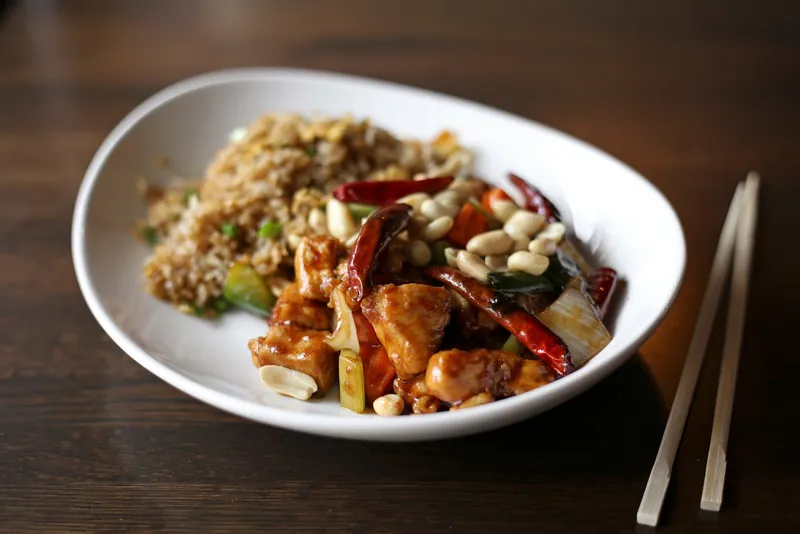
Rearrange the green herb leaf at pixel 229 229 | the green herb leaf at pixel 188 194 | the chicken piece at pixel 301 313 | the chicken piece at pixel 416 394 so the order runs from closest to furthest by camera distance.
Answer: the chicken piece at pixel 416 394, the chicken piece at pixel 301 313, the green herb leaf at pixel 229 229, the green herb leaf at pixel 188 194

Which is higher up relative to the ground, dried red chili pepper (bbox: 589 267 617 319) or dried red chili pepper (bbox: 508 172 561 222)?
dried red chili pepper (bbox: 508 172 561 222)

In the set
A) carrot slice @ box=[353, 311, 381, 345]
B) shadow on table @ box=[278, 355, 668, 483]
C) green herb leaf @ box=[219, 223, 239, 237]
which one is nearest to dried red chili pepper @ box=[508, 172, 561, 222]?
shadow on table @ box=[278, 355, 668, 483]

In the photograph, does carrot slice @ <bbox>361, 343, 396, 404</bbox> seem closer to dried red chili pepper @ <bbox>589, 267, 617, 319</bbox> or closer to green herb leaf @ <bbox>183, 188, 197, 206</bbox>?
dried red chili pepper @ <bbox>589, 267, 617, 319</bbox>

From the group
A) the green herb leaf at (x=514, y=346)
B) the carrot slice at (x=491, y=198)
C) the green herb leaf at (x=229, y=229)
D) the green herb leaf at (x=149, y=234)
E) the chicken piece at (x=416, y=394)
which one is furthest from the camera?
the green herb leaf at (x=149, y=234)

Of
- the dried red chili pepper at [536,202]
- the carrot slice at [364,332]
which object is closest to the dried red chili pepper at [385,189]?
the dried red chili pepper at [536,202]

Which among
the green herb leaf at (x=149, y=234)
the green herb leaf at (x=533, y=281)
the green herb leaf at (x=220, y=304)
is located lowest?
the green herb leaf at (x=220, y=304)

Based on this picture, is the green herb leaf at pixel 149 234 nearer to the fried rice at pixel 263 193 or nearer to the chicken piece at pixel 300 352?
the fried rice at pixel 263 193

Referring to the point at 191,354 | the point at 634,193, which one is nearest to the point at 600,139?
the point at 634,193

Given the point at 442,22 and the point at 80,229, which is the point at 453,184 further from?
the point at 442,22
